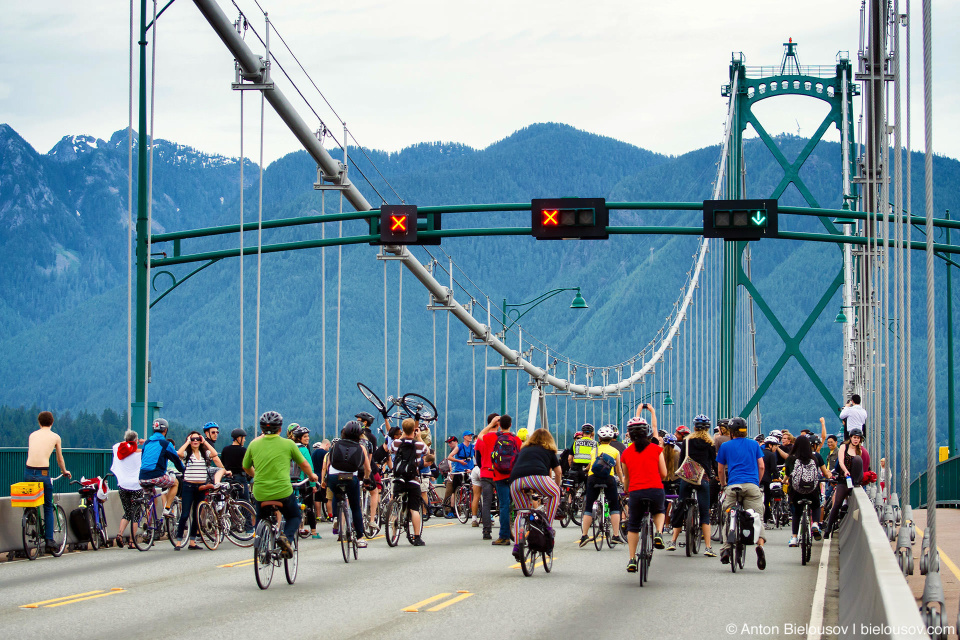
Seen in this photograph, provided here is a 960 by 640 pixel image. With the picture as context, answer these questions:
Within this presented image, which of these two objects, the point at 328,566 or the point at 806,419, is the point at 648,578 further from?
the point at 806,419

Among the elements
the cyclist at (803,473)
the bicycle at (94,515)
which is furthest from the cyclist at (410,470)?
the cyclist at (803,473)

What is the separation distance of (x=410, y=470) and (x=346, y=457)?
182 cm

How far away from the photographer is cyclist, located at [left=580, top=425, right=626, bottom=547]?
17234mm

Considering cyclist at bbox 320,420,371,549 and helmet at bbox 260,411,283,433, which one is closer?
helmet at bbox 260,411,283,433

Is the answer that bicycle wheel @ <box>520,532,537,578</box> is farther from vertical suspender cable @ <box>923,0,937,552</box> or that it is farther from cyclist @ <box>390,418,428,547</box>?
vertical suspender cable @ <box>923,0,937,552</box>

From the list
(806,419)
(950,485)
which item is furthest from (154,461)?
(806,419)

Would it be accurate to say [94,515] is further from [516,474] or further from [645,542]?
[645,542]

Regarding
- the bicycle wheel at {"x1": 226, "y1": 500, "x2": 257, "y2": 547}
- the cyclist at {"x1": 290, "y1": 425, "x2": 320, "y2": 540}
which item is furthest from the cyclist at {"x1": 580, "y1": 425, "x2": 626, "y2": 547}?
the bicycle wheel at {"x1": 226, "y1": 500, "x2": 257, "y2": 547}

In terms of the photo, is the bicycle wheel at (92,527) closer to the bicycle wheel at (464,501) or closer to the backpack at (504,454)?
the backpack at (504,454)

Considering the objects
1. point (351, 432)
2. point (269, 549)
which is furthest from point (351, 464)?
point (269, 549)

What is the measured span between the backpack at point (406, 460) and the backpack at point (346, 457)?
4.95 feet

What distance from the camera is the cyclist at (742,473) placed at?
14.6 metres

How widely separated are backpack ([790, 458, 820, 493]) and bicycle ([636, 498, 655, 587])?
138 inches

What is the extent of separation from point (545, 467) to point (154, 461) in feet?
19.3
